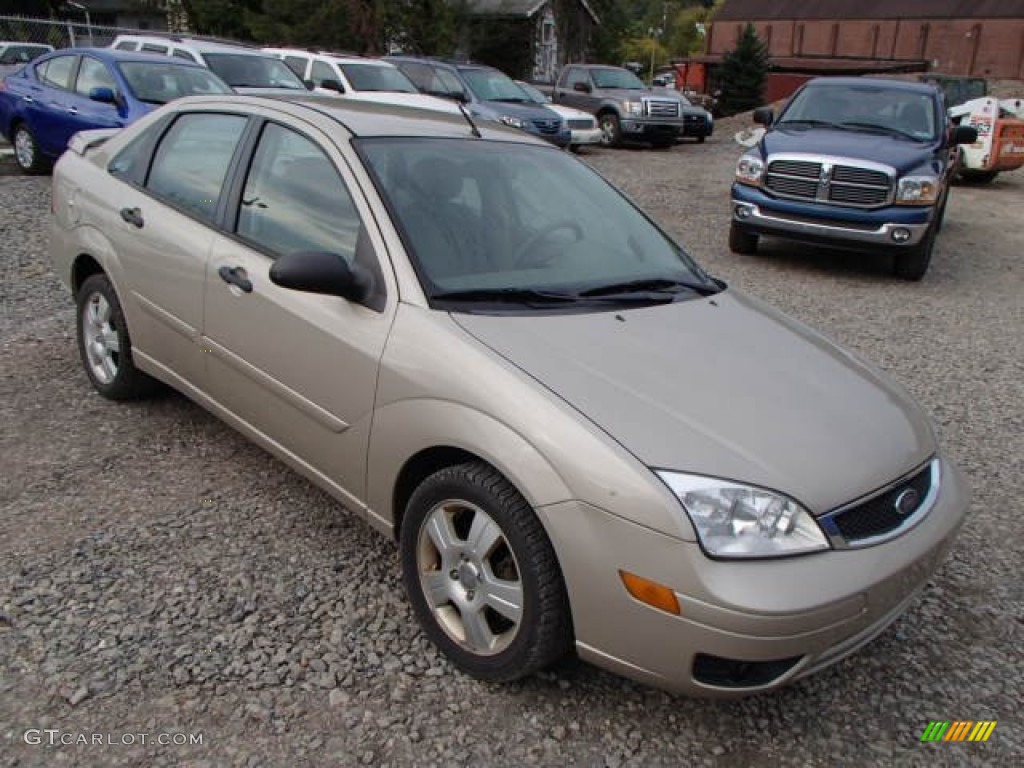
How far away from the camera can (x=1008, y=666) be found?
299cm

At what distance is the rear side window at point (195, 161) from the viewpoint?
3693mm

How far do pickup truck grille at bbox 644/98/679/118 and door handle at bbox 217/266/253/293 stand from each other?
17175mm

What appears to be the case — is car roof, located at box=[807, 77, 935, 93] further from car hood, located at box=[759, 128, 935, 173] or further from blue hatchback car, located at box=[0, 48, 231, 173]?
blue hatchback car, located at box=[0, 48, 231, 173]

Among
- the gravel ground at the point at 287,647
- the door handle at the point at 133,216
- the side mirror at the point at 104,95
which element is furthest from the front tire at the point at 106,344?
the side mirror at the point at 104,95

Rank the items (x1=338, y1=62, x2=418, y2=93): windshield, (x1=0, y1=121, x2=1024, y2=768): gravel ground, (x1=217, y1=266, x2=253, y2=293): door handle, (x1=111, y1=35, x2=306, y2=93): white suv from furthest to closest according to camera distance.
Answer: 1. (x1=338, y1=62, x2=418, y2=93): windshield
2. (x1=111, y1=35, x2=306, y2=93): white suv
3. (x1=217, y1=266, x2=253, y2=293): door handle
4. (x1=0, y1=121, x2=1024, y2=768): gravel ground

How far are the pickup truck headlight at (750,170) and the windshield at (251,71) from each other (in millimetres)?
6955

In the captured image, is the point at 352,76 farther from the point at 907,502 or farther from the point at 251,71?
the point at 907,502

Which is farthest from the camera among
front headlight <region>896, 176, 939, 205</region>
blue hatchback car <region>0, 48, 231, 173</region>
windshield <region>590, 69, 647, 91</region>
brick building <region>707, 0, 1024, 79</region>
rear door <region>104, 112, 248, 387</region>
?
brick building <region>707, 0, 1024, 79</region>

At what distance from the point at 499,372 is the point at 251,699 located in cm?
123

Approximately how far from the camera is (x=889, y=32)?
2208 inches

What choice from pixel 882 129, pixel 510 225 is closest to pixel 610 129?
pixel 882 129

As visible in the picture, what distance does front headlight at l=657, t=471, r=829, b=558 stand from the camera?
2223 millimetres

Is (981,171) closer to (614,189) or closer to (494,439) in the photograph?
(614,189)

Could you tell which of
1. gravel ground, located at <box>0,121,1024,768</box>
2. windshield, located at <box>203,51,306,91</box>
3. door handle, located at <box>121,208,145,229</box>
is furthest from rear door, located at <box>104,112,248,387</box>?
windshield, located at <box>203,51,306,91</box>
